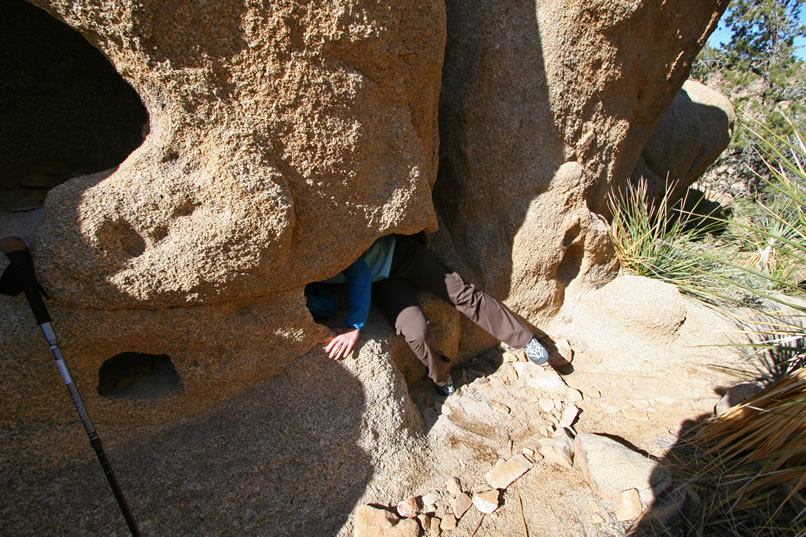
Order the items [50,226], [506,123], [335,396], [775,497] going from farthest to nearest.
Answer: [506,123] < [335,396] < [775,497] < [50,226]

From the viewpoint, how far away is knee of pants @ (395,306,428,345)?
2.02 meters

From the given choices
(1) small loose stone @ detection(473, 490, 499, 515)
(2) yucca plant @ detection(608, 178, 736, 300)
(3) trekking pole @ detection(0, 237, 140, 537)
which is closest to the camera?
(3) trekking pole @ detection(0, 237, 140, 537)

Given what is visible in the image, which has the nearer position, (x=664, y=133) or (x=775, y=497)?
(x=775, y=497)

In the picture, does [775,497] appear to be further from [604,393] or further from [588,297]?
[588,297]

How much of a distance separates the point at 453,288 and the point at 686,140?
12.9 feet

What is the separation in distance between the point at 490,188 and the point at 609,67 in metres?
0.96

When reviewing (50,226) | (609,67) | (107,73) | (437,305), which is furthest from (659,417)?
(107,73)

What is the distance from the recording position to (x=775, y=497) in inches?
59.6

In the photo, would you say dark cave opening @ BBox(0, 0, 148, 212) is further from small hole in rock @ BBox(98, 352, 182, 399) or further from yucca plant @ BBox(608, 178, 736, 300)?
yucca plant @ BBox(608, 178, 736, 300)

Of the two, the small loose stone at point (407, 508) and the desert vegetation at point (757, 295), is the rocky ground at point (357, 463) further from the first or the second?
the desert vegetation at point (757, 295)

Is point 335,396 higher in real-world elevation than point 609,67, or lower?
lower

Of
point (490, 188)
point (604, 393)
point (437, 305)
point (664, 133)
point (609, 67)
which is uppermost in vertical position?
point (609, 67)

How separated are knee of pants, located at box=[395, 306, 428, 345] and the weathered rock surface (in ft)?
10.1

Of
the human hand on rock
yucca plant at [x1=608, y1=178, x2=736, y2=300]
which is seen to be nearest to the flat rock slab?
the human hand on rock
